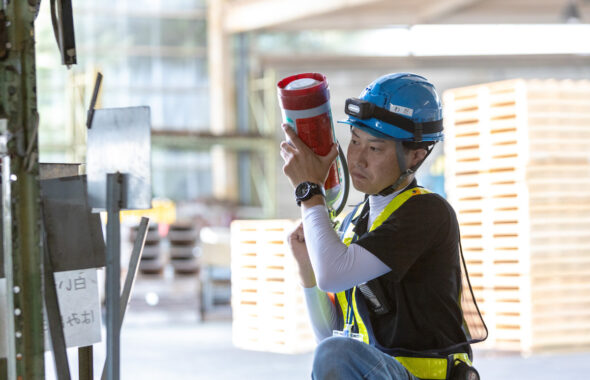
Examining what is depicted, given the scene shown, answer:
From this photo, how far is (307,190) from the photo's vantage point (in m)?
2.47

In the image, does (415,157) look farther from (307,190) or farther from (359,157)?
(307,190)

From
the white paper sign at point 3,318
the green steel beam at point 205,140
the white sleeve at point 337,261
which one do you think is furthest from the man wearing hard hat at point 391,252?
the green steel beam at point 205,140

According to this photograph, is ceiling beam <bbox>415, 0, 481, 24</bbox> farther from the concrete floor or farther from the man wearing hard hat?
the man wearing hard hat

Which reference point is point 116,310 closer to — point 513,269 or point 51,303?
point 51,303

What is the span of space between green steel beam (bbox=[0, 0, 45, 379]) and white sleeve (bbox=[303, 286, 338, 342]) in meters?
0.95

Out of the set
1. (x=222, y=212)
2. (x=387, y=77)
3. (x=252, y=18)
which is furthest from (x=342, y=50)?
(x=387, y=77)

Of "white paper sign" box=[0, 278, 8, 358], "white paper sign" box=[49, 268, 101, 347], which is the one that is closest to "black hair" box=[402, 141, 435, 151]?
"white paper sign" box=[49, 268, 101, 347]

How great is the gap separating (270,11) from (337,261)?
2016 centimetres

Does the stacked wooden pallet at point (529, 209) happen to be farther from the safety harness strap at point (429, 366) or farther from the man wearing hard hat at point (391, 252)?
the safety harness strap at point (429, 366)

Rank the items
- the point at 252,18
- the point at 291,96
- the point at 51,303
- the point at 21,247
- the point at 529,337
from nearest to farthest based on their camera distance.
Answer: the point at 21,247 → the point at 51,303 → the point at 291,96 → the point at 529,337 → the point at 252,18

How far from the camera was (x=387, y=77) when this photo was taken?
2.60 meters

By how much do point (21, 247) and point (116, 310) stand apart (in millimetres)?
309

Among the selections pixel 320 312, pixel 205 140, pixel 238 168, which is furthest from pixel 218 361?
pixel 238 168

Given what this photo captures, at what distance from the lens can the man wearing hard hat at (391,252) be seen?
237 cm
